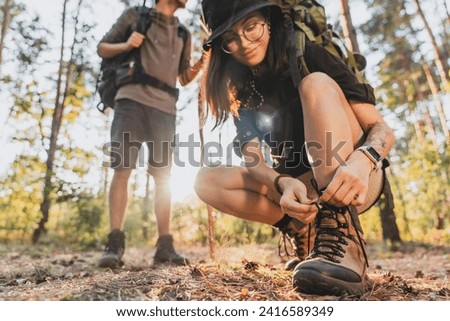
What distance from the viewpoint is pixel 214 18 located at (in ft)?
6.97

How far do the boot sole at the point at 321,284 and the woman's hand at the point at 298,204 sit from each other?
265 mm

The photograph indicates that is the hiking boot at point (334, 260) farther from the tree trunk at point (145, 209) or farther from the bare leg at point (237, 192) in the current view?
the tree trunk at point (145, 209)

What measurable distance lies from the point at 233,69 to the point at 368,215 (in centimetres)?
830

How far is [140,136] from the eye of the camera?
3469 mm

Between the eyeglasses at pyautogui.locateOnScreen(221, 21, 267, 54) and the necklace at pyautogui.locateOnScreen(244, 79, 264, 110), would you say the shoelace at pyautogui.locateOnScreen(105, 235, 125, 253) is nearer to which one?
the necklace at pyautogui.locateOnScreen(244, 79, 264, 110)

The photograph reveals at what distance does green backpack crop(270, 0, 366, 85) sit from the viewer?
6.66ft

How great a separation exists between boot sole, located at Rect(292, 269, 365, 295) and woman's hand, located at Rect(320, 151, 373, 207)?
0.33 meters

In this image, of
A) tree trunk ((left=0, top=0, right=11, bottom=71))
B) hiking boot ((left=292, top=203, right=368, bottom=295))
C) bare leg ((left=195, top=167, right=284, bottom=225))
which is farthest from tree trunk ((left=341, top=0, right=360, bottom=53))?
tree trunk ((left=0, top=0, right=11, bottom=71))

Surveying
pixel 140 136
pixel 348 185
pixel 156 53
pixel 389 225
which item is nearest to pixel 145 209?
pixel 389 225

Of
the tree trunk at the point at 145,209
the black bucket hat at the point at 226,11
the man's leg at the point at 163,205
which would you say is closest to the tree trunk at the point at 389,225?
the man's leg at the point at 163,205

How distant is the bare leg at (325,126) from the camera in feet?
5.86

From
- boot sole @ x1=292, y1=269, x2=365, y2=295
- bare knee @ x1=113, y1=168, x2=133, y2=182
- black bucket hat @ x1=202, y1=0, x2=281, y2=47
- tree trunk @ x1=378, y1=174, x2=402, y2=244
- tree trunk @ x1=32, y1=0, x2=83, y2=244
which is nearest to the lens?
boot sole @ x1=292, y1=269, x2=365, y2=295

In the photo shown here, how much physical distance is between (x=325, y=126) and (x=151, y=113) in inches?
81.3
